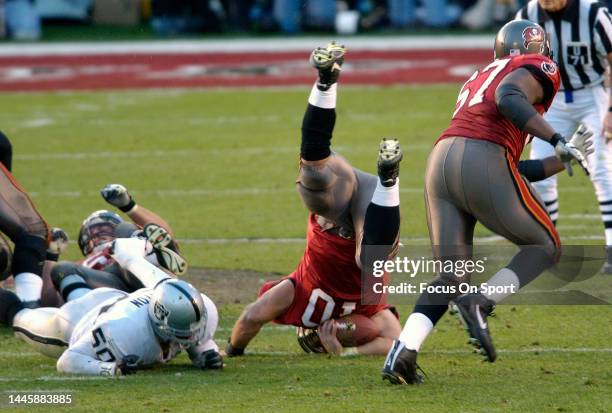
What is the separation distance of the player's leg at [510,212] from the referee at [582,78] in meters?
2.54

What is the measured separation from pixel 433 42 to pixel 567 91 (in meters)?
14.3

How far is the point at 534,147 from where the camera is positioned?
810 cm

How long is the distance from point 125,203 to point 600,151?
3.02 metres

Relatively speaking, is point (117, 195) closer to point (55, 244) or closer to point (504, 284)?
point (55, 244)

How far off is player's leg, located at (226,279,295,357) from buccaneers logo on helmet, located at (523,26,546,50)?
5.41ft

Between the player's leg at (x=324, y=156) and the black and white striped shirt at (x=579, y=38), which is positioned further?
the black and white striped shirt at (x=579, y=38)

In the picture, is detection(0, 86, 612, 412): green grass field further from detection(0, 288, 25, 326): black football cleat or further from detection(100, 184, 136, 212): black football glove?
detection(100, 184, 136, 212): black football glove

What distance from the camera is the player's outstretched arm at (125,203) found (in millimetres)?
7176

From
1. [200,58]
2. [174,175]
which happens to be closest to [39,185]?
[174,175]

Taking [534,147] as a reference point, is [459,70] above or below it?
below

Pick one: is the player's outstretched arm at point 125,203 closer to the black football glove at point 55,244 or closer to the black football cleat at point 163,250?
the black football glove at point 55,244

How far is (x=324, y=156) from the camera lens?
5.92m

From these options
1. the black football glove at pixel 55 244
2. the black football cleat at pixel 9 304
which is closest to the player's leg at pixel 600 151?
the black football glove at pixel 55 244

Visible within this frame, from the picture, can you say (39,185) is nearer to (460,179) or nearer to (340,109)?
(340,109)
